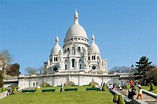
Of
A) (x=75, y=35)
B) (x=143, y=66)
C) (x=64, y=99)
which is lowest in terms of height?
(x=64, y=99)

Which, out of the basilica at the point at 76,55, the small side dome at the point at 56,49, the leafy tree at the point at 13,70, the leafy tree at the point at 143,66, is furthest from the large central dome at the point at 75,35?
the leafy tree at the point at 143,66

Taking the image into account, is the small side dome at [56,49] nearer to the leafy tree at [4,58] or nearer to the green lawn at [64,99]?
the leafy tree at [4,58]

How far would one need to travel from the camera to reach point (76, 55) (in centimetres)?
8450

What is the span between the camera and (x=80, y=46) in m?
91.8

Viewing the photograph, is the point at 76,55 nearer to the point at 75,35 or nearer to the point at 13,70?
the point at 75,35

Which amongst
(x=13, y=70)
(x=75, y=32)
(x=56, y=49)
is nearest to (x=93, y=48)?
(x=75, y=32)

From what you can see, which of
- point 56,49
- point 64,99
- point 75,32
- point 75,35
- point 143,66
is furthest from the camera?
point 75,32

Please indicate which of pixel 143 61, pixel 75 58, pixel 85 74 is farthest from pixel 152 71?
pixel 75 58

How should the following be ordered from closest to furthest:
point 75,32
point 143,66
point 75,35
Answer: point 143,66 < point 75,35 < point 75,32

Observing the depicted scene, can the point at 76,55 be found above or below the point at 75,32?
below

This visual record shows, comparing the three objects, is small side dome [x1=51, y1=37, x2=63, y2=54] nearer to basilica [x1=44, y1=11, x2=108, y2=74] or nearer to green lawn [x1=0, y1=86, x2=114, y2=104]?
basilica [x1=44, y1=11, x2=108, y2=74]

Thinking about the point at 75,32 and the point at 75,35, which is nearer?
the point at 75,35

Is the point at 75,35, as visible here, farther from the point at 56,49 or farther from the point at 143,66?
the point at 143,66

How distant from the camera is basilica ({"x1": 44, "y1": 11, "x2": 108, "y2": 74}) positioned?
83.6 meters
